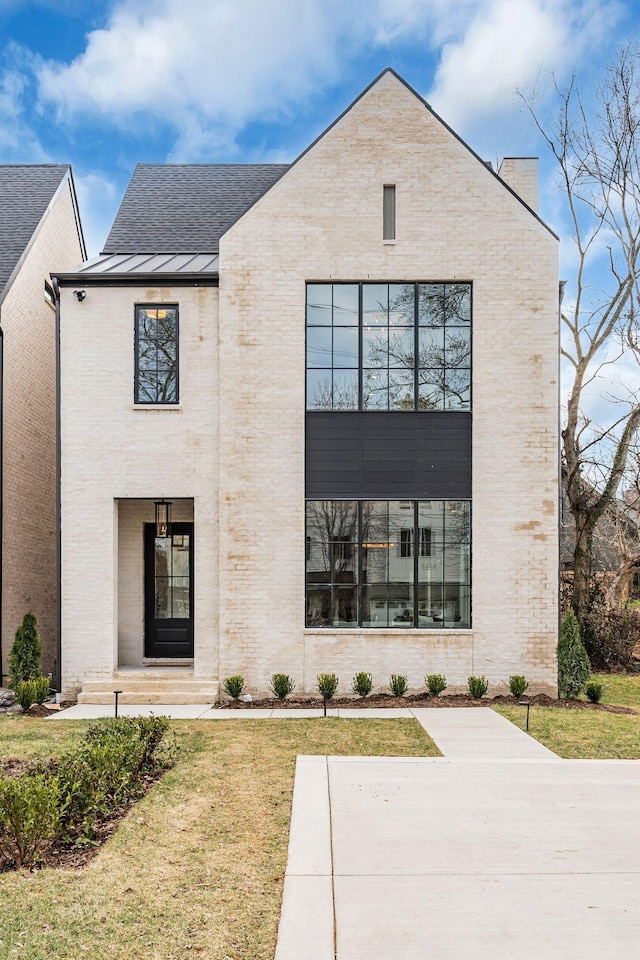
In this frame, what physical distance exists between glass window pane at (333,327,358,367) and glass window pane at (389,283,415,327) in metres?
0.73

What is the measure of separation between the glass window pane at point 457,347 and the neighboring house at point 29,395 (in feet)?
28.4

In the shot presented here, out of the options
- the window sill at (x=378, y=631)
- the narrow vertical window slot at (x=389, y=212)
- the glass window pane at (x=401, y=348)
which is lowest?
the window sill at (x=378, y=631)

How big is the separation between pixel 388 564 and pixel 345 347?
3956 millimetres

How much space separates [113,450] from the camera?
12477mm

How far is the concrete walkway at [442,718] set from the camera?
865 centimetres

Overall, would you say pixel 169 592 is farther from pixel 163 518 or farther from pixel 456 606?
pixel 456 606

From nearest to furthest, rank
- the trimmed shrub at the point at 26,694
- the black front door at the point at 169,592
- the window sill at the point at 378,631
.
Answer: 1. the trimmed shrub at the point at 26,694
2. the window sill at the point at 378,631
3. the black front door at the point at 169,592

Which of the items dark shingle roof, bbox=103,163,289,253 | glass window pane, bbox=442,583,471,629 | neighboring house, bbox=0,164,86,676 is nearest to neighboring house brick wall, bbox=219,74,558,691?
glass window pane, bbox=442,583,471,629

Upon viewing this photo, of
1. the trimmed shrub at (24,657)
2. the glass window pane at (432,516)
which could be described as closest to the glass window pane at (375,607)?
the glass window pane at (432,516)

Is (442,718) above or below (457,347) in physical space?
below

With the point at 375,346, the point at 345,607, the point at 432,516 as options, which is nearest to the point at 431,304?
the point at 375,346

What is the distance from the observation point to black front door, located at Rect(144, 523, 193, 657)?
1350cm

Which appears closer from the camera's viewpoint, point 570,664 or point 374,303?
point 570,664

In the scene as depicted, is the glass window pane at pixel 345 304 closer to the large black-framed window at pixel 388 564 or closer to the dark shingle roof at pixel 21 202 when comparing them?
the large black-framed window at pixel 388 564
